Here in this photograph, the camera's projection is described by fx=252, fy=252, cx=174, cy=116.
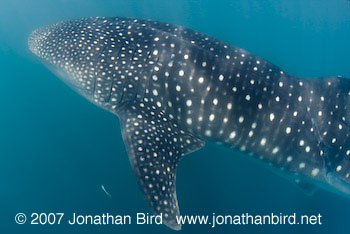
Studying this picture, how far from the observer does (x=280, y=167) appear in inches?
167

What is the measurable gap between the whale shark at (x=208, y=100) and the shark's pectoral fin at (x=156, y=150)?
2cm

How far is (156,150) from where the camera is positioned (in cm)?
349

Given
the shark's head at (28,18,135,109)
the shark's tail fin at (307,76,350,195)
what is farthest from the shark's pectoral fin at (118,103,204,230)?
the shark's tail fin at (307,76,350,195)

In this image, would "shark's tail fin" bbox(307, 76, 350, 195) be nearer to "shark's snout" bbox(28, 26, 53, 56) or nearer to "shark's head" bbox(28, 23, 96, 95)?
"shark's head" bbox(28, 23, 96, 95)

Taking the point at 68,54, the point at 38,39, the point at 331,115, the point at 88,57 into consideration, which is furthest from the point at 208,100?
the point at 38,39

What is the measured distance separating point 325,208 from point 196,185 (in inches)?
159

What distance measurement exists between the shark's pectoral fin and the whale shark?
0.05ft

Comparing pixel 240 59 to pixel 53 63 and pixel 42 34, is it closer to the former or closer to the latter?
pixel 53 63

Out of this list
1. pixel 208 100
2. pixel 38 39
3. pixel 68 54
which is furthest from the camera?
pixel 38 39

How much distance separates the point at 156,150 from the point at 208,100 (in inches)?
41.1

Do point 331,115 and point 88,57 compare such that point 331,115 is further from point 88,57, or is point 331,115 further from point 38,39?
point 38,39

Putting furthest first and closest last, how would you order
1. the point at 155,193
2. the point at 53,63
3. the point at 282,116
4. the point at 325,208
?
1. the point at 325,208
2. the point at 53,63
3. the point at 282,116
4. the point at 155,193

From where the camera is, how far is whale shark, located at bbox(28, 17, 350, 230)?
367cm

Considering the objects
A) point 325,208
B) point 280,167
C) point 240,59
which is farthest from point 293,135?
point 325,208
